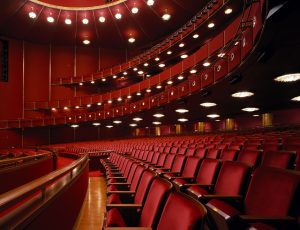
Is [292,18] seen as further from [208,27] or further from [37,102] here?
[37,102]

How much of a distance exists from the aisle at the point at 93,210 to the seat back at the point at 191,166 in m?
0.56

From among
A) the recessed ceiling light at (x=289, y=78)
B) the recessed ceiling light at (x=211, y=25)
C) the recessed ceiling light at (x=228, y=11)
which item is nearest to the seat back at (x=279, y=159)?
the recessed ceiling light at (x=289, y=78)

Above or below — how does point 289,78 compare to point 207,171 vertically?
above

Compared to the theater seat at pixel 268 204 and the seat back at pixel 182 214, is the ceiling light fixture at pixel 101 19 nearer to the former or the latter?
the theater seat at pixel 268 204

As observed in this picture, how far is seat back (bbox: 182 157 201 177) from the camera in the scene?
136 centimetres

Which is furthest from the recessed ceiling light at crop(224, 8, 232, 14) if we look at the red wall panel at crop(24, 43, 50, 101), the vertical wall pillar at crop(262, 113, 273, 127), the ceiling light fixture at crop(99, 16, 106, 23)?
the red wall panel at crop(24, 43, 50, 101)

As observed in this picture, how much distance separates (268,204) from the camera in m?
0.74

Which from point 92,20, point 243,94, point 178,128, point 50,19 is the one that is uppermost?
point 92,20

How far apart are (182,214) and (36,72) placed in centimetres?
1079

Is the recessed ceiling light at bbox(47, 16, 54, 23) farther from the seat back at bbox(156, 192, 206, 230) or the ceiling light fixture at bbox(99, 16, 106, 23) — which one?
the seat back at bbox(156, 192, 206, 230)

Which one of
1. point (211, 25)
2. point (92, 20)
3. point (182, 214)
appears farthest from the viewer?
point (92, 20)

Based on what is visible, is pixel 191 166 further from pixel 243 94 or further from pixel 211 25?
pixel 211 25

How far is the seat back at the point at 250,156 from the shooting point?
1.21 meters

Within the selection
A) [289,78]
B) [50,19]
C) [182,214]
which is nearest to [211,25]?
A: [289,78]
